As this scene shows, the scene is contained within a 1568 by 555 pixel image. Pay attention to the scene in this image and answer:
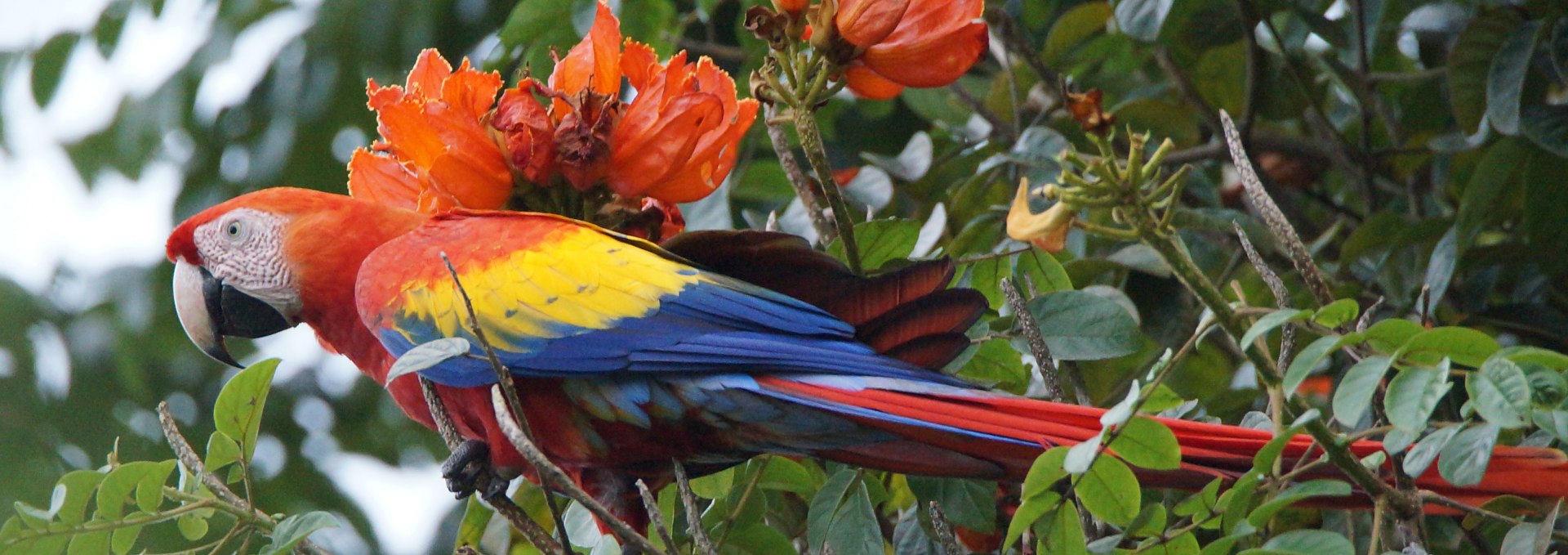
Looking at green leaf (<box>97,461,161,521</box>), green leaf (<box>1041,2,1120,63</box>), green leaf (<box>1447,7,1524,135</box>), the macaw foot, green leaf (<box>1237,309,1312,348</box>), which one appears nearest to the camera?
green leaf (<box>1237,309,1312,348</box>)

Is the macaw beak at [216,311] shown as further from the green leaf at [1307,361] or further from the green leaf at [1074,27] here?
the green leaf at [1074,27]

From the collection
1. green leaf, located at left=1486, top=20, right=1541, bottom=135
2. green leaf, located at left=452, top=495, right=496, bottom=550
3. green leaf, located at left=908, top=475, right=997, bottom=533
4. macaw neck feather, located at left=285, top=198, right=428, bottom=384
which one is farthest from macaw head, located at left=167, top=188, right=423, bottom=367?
green leaf, located at left=1486, top=20, right=1541, bottom=135

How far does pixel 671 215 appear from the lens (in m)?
1.61

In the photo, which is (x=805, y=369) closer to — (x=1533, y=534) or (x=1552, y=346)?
(x=1533, y=534)

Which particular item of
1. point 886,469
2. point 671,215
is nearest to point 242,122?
point 671,215

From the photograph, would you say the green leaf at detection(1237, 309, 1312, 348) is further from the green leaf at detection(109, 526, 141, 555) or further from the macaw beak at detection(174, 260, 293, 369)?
the macaw beak at detection(174, 260, 293, 369)

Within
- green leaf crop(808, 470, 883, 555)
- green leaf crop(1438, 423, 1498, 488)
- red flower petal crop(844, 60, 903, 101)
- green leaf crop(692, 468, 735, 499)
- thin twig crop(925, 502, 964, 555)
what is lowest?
green leaf crop(692, 468, 735, 499)

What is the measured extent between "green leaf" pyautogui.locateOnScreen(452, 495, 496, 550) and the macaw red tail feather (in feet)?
1.69

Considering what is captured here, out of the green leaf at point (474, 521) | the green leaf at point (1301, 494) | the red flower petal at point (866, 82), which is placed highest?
the red flower petal at point (866, 82)

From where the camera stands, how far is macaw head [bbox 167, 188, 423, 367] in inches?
63.4

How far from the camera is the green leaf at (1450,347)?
40.0 inches

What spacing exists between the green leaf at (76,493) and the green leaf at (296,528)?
17cm

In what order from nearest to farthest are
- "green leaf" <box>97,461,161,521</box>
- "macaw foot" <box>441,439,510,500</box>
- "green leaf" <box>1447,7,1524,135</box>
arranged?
1. "green leaf" <box>97,461,161,521</box>
2. "macaw foot" <box>441,439,510,500</box>
3. "green leaf" <box>1447,7,1524,135</box>

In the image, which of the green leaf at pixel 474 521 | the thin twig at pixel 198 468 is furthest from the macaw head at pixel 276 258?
the thin twig at pixel 198 468
